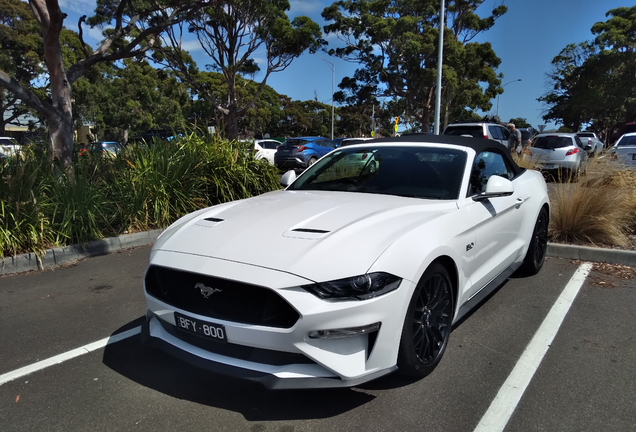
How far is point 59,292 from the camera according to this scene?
191 inches

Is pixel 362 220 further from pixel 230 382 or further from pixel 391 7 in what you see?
pixel 391 7

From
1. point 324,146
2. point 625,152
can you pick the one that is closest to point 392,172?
point 625,152

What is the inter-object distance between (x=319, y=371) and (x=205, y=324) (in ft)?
2.26

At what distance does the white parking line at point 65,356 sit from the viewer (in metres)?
3.12

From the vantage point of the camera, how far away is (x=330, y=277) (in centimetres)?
237

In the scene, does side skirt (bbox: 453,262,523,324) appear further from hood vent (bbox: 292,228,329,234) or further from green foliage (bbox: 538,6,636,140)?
green foliage (bbox: 538,6,636,140)

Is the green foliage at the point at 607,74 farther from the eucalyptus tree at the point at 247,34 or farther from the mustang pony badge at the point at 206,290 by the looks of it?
the mustang pony badge at the point at 206,290

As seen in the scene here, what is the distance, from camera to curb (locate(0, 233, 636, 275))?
5566 mm

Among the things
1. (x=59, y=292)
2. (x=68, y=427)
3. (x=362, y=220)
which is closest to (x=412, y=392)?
(x=362, y=220)

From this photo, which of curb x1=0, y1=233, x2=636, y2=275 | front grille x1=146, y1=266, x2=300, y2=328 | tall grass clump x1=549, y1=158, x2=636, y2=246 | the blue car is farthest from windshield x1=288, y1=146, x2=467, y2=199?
the blue car

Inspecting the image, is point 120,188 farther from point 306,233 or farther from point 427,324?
point 427,324

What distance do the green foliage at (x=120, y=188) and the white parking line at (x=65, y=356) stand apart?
2.79 m

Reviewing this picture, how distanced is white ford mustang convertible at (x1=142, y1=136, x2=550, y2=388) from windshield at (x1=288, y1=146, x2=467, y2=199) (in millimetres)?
17

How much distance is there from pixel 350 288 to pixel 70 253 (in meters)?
5.05
